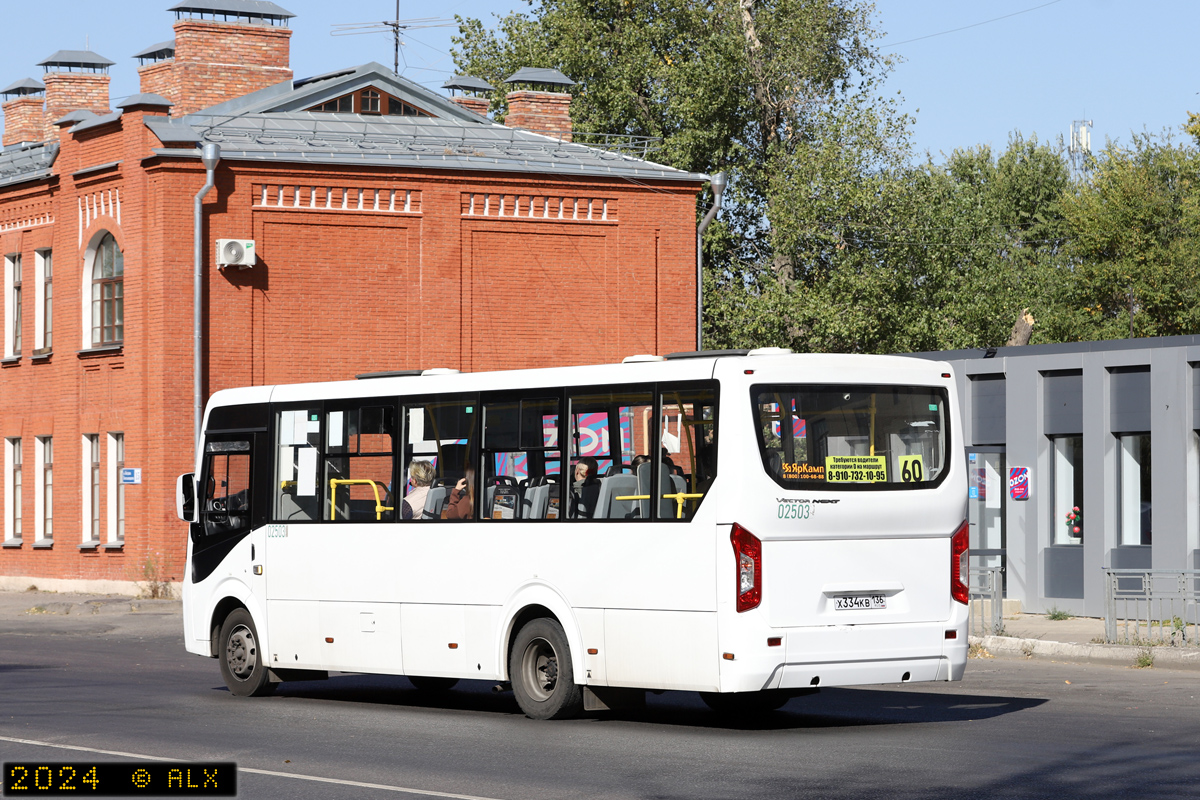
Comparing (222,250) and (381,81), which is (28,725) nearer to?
(222,250)

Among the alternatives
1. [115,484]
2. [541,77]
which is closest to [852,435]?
[115,484]

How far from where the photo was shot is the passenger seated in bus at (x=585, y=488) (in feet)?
44.9

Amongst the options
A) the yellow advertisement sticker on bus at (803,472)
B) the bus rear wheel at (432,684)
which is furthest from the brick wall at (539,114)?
the yellow advertisement sticker on bus at (803,472)

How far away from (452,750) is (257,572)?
4987 millimetres

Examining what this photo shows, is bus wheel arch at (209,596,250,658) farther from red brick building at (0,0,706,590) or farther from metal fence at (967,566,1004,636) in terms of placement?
red brick building at (0,0,706,590)

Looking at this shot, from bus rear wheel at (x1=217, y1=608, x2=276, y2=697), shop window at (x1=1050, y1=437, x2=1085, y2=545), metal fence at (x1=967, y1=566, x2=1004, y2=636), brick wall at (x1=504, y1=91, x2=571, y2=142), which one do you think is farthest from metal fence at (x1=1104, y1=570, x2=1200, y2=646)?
brick wall at (x1=504, y1=91, x2=571, y2=142)

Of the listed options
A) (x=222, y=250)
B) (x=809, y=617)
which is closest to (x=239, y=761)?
(x=809, y=617)

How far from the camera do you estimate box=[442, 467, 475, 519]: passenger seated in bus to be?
14633mm

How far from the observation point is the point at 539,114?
135 feet

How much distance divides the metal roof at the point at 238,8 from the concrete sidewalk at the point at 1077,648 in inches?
880

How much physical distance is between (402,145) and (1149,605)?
1933cm

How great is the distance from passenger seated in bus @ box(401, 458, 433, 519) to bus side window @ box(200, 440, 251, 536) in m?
2.19

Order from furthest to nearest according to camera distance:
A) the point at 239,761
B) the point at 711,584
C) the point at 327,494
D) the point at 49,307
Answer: the point at 49,307
the point at 327,494
the point at 711,584
the point at 239,761

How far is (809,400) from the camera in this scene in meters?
12.9
